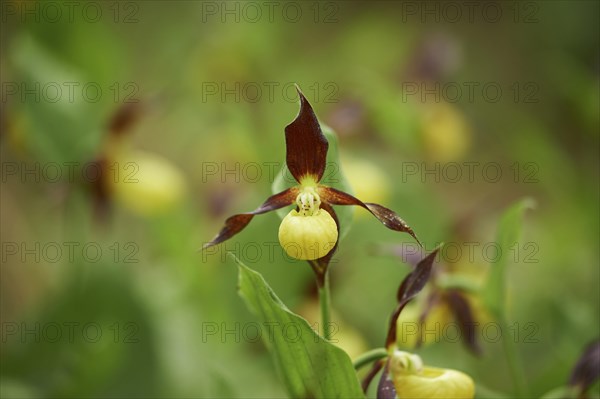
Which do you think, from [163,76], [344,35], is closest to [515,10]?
[344,35]

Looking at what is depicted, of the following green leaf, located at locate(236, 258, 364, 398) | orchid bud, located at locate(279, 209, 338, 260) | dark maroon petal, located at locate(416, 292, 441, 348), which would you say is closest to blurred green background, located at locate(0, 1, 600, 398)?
dark maroon petal, located at locate(416, 292, 441, 348)

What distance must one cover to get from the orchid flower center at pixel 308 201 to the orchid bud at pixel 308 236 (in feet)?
0.06

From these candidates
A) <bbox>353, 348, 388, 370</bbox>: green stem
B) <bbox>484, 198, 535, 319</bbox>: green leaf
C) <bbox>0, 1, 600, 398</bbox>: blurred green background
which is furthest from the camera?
<bbox>0, 1, 600, 398</bbox>: blurred green background

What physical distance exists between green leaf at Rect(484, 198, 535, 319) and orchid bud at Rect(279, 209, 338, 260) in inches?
12.8

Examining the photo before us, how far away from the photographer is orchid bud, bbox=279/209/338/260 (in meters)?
0.74

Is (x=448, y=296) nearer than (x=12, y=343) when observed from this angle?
Yes

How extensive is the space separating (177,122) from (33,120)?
122 cm

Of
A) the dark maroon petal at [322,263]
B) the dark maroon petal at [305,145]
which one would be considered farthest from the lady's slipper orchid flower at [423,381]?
the dark maroon petal at [305,145]

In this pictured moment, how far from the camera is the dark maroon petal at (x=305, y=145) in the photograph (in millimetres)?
763

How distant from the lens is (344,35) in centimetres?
312

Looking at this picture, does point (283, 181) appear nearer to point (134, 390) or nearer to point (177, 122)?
point (134, 390)

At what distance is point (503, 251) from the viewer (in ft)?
3.32

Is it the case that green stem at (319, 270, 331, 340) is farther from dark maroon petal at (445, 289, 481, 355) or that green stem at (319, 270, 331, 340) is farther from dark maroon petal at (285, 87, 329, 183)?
dark maroon petal at (445, 289, 481, 355)

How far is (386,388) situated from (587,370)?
376 mm
